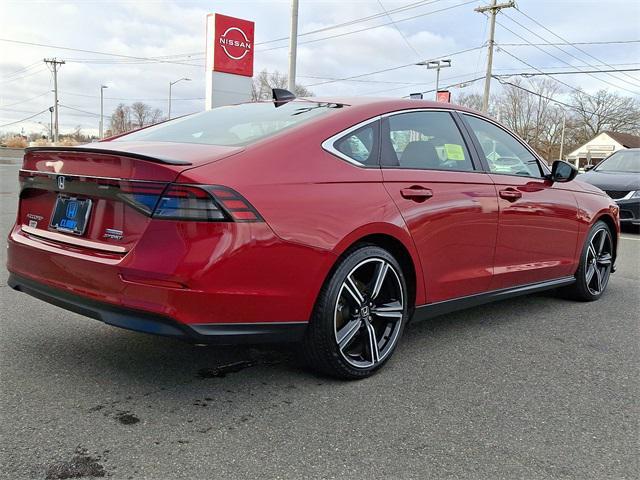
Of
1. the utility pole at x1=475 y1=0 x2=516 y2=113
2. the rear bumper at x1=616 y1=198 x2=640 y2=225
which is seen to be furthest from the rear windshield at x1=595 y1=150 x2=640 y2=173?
the utility pole at x1=475 y1=0 x2=516 y2=113

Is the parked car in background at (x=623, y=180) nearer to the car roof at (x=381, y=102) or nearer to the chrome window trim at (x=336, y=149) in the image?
the car roof at (x=381, y=102)

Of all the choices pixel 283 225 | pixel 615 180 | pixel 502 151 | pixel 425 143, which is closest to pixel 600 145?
pixel 615 180

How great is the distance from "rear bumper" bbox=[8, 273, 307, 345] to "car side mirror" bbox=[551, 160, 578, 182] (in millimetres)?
2794

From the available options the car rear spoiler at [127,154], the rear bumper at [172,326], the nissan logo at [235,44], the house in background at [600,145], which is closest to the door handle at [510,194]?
the rear bumper at [172,326]

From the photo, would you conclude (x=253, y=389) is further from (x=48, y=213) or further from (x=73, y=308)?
(x=48, y=213)

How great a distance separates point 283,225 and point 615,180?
977 centimetres

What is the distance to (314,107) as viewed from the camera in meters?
3.42

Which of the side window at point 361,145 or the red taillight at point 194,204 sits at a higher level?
the side window at point 361,145

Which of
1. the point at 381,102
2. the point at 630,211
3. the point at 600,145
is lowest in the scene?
the point at 630,211

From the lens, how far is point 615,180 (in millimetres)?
10523

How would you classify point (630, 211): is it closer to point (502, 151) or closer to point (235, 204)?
point (502, 151)

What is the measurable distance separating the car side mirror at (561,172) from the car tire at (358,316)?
2043mm

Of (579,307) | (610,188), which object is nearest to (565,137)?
(610,188)

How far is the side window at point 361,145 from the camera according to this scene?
121 inches
